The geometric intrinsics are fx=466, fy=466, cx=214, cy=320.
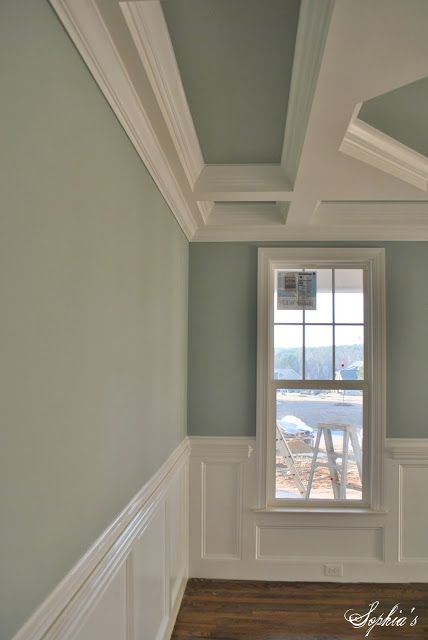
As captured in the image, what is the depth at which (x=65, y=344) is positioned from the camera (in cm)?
116

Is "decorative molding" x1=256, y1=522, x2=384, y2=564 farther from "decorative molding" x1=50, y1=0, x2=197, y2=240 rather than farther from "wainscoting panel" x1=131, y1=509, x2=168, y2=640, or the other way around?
"decorative molding" x1=50, y1=0, x2=197, y2=240

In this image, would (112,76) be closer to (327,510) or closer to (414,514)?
(327,510)

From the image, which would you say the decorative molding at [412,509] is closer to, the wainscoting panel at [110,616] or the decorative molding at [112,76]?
the wainscoting panel at [110,616]

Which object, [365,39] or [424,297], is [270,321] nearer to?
[424,297]

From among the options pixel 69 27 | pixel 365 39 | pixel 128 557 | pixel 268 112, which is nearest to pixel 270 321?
pixel 268 112

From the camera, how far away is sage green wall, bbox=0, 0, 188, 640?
0.90 m

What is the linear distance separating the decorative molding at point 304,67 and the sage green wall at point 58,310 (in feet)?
2.08

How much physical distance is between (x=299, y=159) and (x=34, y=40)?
1394 millimetres

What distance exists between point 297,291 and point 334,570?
2.01 metres

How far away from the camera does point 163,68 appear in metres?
1.56

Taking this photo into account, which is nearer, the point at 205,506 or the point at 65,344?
the point at 65,344

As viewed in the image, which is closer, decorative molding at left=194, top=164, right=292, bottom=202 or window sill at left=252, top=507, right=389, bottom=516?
decorative molding at left=194, top=164, right=292, bottom=202

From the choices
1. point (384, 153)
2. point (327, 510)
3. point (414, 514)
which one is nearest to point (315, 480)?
point (327, 510)
